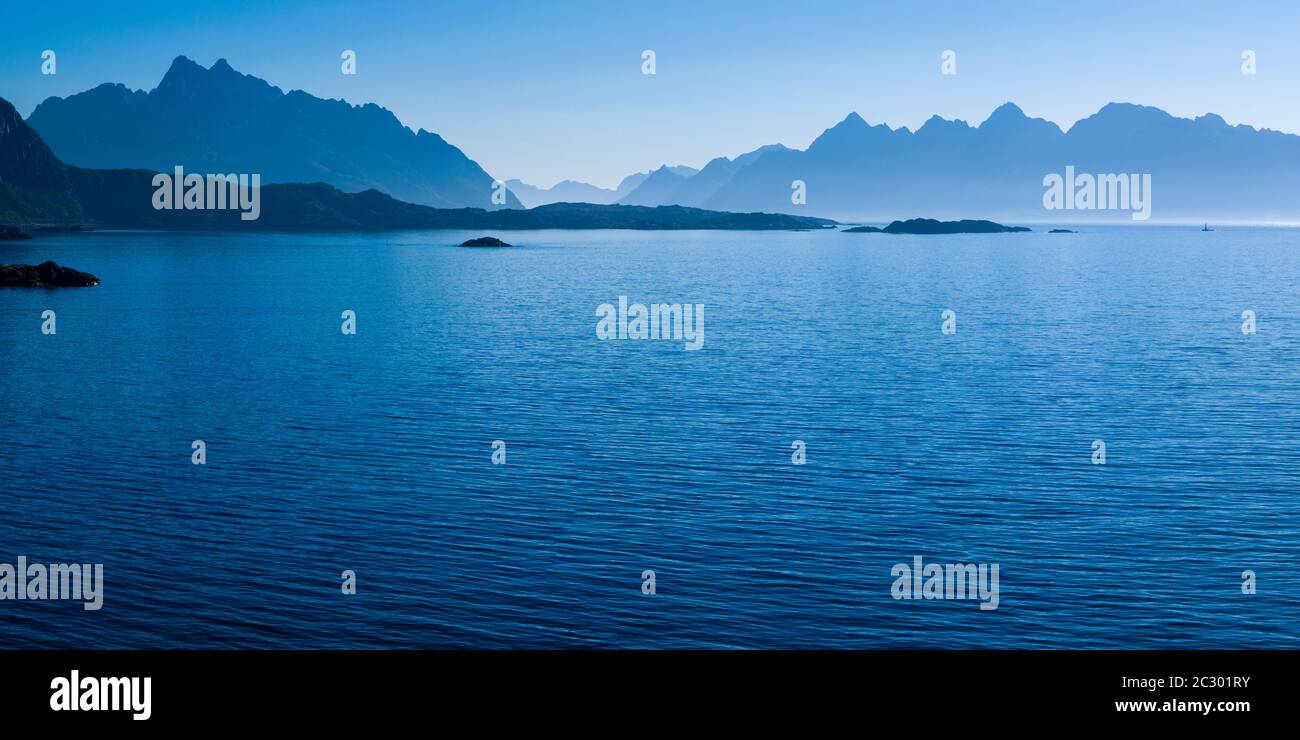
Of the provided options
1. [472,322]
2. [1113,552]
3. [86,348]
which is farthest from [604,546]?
[472,322]

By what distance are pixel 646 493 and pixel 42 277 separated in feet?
562

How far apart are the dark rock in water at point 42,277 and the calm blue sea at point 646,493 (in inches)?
3347

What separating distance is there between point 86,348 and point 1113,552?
97860 mm

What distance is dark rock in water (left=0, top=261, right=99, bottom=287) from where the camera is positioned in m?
186

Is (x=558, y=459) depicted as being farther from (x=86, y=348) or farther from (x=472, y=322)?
(x=472, y=322)

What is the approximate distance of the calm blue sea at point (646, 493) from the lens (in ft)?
120

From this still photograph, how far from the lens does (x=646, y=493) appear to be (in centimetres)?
5219
